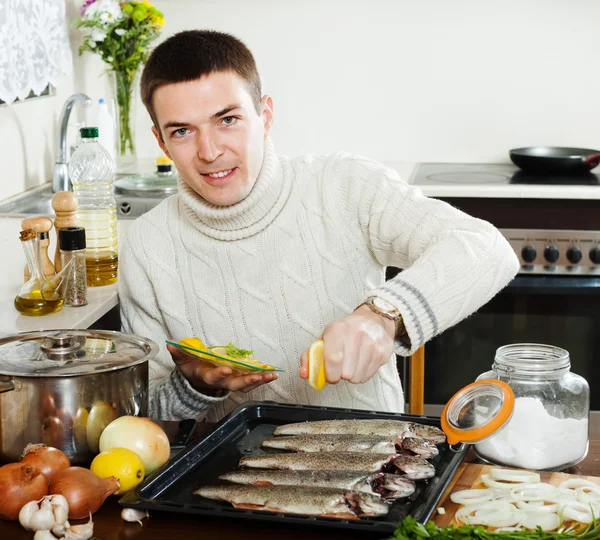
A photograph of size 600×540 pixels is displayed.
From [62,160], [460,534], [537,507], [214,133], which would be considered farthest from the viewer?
[62,160]

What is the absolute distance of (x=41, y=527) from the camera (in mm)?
1093

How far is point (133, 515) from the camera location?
1133mm

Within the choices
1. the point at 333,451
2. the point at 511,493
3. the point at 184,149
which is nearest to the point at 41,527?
the point at 333,451

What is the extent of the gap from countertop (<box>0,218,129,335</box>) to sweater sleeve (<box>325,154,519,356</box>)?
54 centimetres

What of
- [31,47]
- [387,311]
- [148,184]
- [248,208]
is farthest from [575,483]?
[31,47]

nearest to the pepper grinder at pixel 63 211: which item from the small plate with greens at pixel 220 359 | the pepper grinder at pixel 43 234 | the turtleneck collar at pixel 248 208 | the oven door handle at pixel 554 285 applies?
the pepper grinder at pixel 43 234

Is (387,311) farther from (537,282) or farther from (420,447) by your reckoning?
(537,282)

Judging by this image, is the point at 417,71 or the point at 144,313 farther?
the point at 417,71

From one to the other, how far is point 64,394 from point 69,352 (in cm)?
9

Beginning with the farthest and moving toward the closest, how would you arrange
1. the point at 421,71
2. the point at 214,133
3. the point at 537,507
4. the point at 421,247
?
1. the point at 421,71
2. the point at 214,133
3. the point at 421,247
4. the point at 537,507

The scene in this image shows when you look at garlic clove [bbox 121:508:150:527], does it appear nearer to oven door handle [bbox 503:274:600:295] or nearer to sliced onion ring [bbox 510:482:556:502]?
sliced onion ring [bbox 510:482:556:502]

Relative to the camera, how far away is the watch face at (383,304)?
4.55 feet

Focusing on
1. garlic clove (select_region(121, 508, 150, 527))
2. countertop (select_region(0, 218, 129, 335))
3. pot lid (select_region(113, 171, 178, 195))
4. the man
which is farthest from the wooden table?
pot lid (select_region(113, 171, 178, 195))

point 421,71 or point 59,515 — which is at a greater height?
point 421,71
